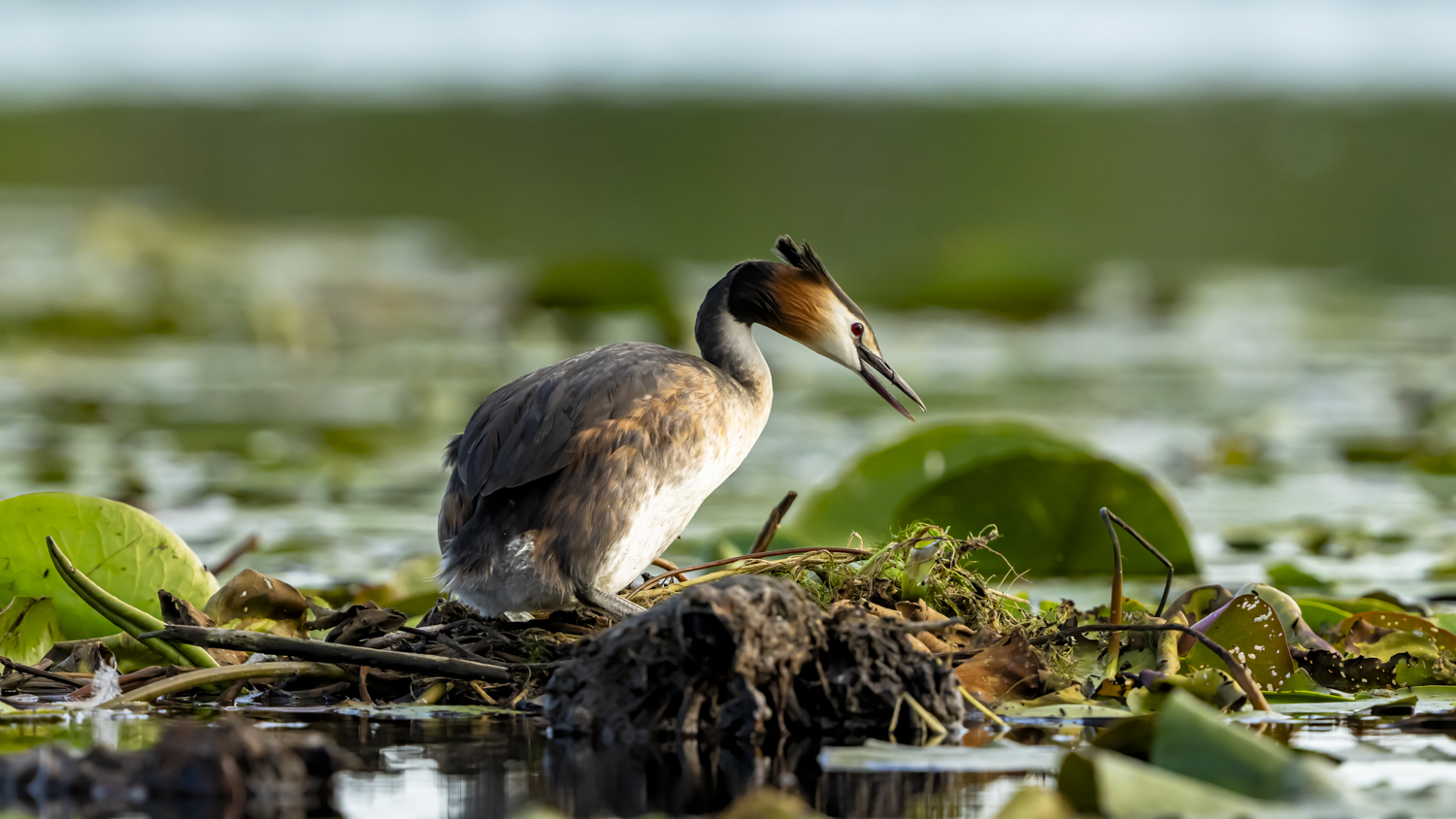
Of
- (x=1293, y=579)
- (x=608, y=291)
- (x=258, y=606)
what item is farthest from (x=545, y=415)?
(x=608, y=291)

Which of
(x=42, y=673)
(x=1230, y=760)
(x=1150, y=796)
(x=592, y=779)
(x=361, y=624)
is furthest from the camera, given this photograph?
(x=361, y=624)

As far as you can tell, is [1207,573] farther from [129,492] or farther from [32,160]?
[32,160]

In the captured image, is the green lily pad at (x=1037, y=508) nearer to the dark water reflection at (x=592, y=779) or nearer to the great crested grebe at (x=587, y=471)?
the great crested grebe at (x=587, y=471)

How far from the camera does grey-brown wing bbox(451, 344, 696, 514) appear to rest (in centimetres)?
444

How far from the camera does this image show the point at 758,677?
3844mm

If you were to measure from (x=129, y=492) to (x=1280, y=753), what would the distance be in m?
5.76

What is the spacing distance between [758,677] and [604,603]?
2.50ft

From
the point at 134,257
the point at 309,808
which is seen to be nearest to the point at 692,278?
the point at 134,257

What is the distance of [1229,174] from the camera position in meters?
26.4

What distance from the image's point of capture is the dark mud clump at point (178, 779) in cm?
318

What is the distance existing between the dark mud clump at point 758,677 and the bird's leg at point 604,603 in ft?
1.66

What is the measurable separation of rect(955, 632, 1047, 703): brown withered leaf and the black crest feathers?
1251 mm

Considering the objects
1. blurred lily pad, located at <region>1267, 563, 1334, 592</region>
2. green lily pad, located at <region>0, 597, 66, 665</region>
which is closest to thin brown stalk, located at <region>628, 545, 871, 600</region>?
green lily pad, located at <region>0, 597, 66, 665</region>

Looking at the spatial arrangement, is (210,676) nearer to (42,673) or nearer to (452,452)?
(42,673)
